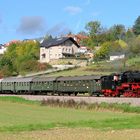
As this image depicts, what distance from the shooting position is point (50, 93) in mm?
73750

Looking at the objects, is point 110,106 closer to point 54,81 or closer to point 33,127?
point 33,127

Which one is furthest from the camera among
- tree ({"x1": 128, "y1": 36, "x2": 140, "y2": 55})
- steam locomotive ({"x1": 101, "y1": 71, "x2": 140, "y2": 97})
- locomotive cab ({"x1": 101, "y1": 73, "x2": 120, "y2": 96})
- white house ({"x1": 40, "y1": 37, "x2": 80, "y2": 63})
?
white house ({"x1": 40, "y1": 37, "x2": 80, "y2": 63})

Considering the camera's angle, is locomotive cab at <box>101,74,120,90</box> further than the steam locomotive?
Yes

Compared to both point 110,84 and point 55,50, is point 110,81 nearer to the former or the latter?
point 110,84

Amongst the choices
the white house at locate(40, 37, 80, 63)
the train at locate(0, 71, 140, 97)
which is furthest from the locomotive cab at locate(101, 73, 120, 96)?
the white house at locate(40, 37, 80, 63)

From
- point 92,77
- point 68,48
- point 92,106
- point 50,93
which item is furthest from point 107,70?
point 68,48

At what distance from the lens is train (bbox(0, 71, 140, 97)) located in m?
53.6

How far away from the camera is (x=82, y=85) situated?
63906 mm

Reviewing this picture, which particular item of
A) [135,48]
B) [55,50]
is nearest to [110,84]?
[135,48]

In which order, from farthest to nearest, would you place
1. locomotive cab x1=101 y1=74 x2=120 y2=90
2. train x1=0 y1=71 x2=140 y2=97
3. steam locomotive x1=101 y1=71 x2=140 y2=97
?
locomotive cab x1=101 y1=74 x2=120 y2=90
train x1=0 y1=71 x2=140 y2=97
steam locomotive x1=101 y1=71 x2=140 y2=97

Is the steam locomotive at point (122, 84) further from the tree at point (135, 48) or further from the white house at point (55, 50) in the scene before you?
the white house at point (55, 50)

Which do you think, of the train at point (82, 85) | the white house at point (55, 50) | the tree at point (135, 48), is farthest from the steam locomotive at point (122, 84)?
the white house at point (55, 50)

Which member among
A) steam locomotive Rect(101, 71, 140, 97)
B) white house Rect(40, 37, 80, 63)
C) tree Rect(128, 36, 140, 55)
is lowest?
steam locomotive Rect(101, 71, 140, 97)

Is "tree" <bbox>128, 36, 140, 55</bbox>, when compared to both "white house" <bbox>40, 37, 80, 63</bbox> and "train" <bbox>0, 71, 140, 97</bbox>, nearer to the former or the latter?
"white house" <bbox>40, 37, 80, 63</bbox>
